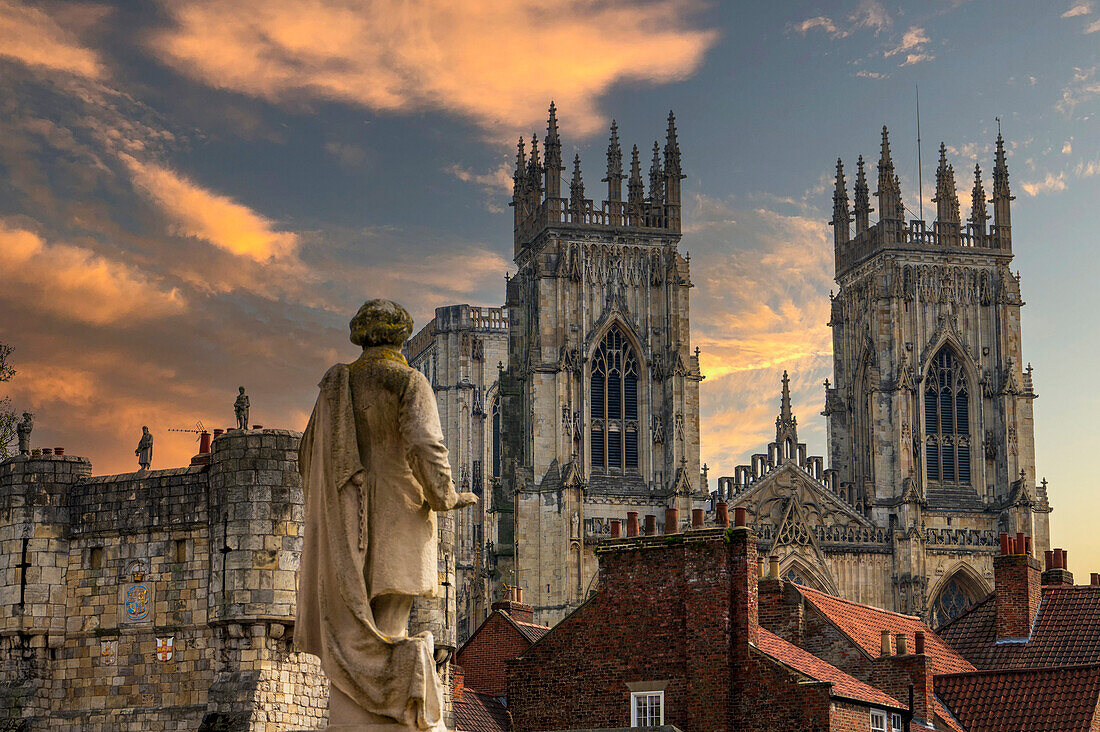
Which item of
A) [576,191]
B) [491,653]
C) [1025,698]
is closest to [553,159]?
[576,191]

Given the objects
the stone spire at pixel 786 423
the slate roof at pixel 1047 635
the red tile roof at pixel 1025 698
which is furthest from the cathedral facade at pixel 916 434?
the red tile roof at pixel 1025 698

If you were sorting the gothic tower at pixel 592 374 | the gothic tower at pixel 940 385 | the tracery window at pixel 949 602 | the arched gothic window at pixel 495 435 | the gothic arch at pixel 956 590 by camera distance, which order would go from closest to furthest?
1. the gothic tower at pixel 592 374
2. the tracery window at pixel 949 602
3. the gothic arch at pixel 956 590
4. the gothic tower at pixel 940 385
5. the arched gothic window at pixel 495 435

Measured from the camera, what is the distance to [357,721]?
734 cm

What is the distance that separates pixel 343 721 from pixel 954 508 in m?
67.3

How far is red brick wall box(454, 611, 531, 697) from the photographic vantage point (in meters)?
37.4

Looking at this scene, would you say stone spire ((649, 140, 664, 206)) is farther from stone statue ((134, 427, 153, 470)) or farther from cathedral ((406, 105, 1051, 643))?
stone statue ((134, 427, 153, 470))

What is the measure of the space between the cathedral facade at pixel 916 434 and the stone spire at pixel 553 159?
39.3 ft

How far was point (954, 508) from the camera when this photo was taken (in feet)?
238

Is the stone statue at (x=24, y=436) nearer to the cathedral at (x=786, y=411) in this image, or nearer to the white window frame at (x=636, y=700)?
the white window frame at (x=636, y=700)

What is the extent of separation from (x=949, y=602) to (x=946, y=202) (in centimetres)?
1659

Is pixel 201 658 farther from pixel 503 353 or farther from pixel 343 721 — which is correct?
pixel 503 353

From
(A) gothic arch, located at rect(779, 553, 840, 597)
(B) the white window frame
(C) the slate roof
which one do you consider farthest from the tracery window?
(B) the white window frame

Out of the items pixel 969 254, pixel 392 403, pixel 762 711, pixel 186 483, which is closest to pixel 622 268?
pixel 969 254

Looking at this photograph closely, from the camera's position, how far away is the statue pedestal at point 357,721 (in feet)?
23.8
